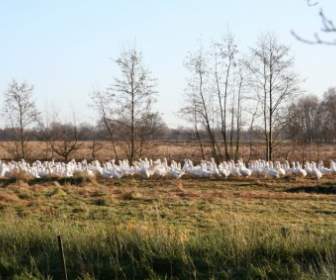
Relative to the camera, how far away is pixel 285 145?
1438 inches

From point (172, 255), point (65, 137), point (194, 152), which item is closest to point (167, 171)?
point (65, 137)

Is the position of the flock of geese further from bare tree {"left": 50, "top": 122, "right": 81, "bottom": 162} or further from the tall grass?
the tall grass

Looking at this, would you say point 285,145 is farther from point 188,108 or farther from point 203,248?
point 203,248

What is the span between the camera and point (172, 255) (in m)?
7.57

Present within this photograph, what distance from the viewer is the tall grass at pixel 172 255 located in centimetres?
706

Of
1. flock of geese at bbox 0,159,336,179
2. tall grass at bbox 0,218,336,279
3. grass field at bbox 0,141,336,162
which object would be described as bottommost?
tall grass at bbox 0,218,336,279

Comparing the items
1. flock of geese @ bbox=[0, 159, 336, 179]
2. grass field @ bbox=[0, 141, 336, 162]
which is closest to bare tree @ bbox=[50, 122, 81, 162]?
grass field @ bbox=[0, 141, 336, 162]

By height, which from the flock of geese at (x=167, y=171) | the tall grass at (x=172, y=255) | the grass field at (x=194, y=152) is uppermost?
the grass field at (x=194, y=152)

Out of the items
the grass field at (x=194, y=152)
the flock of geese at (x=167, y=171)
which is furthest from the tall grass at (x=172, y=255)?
the grass field at (x=194, y=152)

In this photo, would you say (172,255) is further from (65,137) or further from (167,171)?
(65,137)

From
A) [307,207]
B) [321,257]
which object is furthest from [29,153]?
[321,257]

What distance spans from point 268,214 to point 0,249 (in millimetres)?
7809

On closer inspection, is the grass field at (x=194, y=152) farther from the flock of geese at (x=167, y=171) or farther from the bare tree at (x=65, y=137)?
the flock of geese at (x=167, y=171)

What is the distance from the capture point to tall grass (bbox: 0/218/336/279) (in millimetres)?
7059
